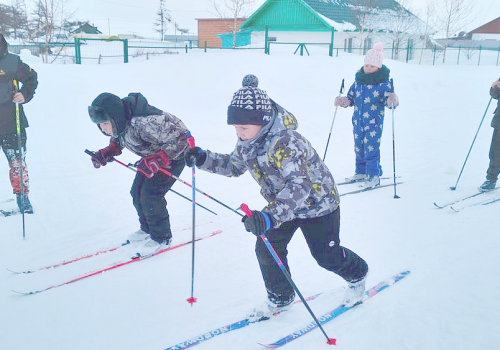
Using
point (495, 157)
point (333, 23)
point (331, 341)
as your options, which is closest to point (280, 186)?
point (331, 341)

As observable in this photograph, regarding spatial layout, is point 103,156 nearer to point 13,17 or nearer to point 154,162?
point 154,162

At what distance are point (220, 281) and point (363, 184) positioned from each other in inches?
115

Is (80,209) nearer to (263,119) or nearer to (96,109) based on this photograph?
(96,109)

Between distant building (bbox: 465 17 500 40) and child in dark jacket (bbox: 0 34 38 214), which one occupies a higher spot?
distant building (bbox: 465 17 500 40)

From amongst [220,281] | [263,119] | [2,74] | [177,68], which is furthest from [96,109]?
[177,68]

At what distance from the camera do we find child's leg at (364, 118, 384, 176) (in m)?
5.03

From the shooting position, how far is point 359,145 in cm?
526

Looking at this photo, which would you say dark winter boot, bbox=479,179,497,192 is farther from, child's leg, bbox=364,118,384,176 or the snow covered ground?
child's leg, bbox=364,118,384,176

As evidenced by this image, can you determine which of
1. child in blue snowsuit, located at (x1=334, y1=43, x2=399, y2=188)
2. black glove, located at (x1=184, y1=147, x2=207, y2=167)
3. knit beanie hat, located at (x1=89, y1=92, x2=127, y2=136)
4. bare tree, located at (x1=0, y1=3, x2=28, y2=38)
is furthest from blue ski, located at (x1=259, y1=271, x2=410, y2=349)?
bare tree, located at (x1=0, y1=3, x2=28, y2=38)

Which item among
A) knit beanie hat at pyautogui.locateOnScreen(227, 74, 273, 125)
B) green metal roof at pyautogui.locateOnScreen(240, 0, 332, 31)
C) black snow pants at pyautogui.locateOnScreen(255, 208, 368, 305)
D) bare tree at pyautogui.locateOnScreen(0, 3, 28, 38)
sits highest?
green metal roof at pyautogui.locateOnScreen(240, 0, 332, 31)

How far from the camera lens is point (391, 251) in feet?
11.1

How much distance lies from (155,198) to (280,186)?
1454 mm

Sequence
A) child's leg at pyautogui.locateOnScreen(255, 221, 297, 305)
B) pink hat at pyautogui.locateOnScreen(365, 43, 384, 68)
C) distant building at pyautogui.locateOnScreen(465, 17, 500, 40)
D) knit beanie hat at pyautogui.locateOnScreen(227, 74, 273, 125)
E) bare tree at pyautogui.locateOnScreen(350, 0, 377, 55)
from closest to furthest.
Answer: knit beanie hat at pyautogui.locateOnScreen(227, 74, 273, 125)
child's leg at pyautogui.locateOnScreen(255, 221, 297, 305)
pink hat at pyautogui.locateOnScreen(365, 43, 384, 68)
bare tree at pyautogui.locateOnScreen(350, 0, 377, 55)
distant building at pyautogui.locateOnScreen(465, 17, 500, 40)

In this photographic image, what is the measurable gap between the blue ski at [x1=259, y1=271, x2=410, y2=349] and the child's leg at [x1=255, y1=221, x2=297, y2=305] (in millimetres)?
200
